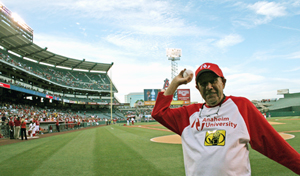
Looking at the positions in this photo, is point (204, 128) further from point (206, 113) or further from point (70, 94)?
point (70, 94)

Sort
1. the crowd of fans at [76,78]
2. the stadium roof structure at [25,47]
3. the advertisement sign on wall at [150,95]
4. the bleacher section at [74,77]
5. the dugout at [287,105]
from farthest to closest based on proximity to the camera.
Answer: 1. the dugout at [287,105]
2. the advertisement sign on wall at [150,95]
3. the crowd of fans at [76,78]
4. the bleacher section at [74,77]
5. the stadium roof structure at [25,47]

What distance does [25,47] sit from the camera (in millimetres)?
38250

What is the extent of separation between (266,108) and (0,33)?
7036cm

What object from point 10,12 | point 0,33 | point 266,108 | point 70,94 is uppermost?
point 10,12

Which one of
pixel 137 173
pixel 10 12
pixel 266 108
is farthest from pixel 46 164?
pixel 266 108

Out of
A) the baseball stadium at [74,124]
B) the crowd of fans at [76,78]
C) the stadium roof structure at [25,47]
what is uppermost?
the stadium roof structure at [25,47]

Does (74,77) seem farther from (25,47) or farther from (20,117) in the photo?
(20,117)

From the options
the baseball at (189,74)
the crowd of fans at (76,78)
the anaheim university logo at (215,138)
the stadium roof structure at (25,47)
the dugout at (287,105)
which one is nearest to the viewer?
the anaheim university logo at (215,138)

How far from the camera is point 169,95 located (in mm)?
1853

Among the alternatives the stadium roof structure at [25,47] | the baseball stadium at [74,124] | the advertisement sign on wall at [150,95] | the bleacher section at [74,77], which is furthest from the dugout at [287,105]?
the stadium roof structure at [25,47]

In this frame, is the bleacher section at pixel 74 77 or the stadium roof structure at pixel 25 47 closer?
the stadium roof structure at pixel 25 47

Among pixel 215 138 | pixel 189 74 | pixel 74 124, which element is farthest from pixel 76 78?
pixel 215 138

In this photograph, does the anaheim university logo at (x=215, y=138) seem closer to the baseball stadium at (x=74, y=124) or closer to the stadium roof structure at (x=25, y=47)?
the baseball stadium at (x=74, y=124)

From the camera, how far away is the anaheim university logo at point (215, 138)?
148cm
